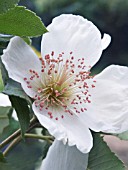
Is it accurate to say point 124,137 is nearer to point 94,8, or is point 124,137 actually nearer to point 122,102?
point 122,102

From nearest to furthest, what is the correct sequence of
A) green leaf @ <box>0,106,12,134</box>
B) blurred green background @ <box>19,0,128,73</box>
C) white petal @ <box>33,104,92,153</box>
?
white petal @ <box>33,104,92,153</box>
green leaf @ <box>0,106,12,134</box>
blurred green background @ <box>19,0,128,73</box>

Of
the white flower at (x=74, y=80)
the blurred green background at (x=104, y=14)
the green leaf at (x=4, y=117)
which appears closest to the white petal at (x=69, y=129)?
the white flower at (x=74, y=80)

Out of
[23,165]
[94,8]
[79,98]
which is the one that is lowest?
[94,8]

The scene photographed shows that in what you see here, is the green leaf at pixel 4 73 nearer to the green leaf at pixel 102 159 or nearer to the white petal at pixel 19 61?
the white petal at pixel 19 61

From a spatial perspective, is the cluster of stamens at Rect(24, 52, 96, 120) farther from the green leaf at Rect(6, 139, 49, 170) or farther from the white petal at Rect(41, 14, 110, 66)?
the green leaf at Rect(6, 139, 49, 170)

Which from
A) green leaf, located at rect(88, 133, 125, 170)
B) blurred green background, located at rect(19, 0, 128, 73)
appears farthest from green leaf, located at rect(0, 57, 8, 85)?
blurred green background, located at rect(19, 0, 128, 73)

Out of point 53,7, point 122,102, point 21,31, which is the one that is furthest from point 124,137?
point 53,7
